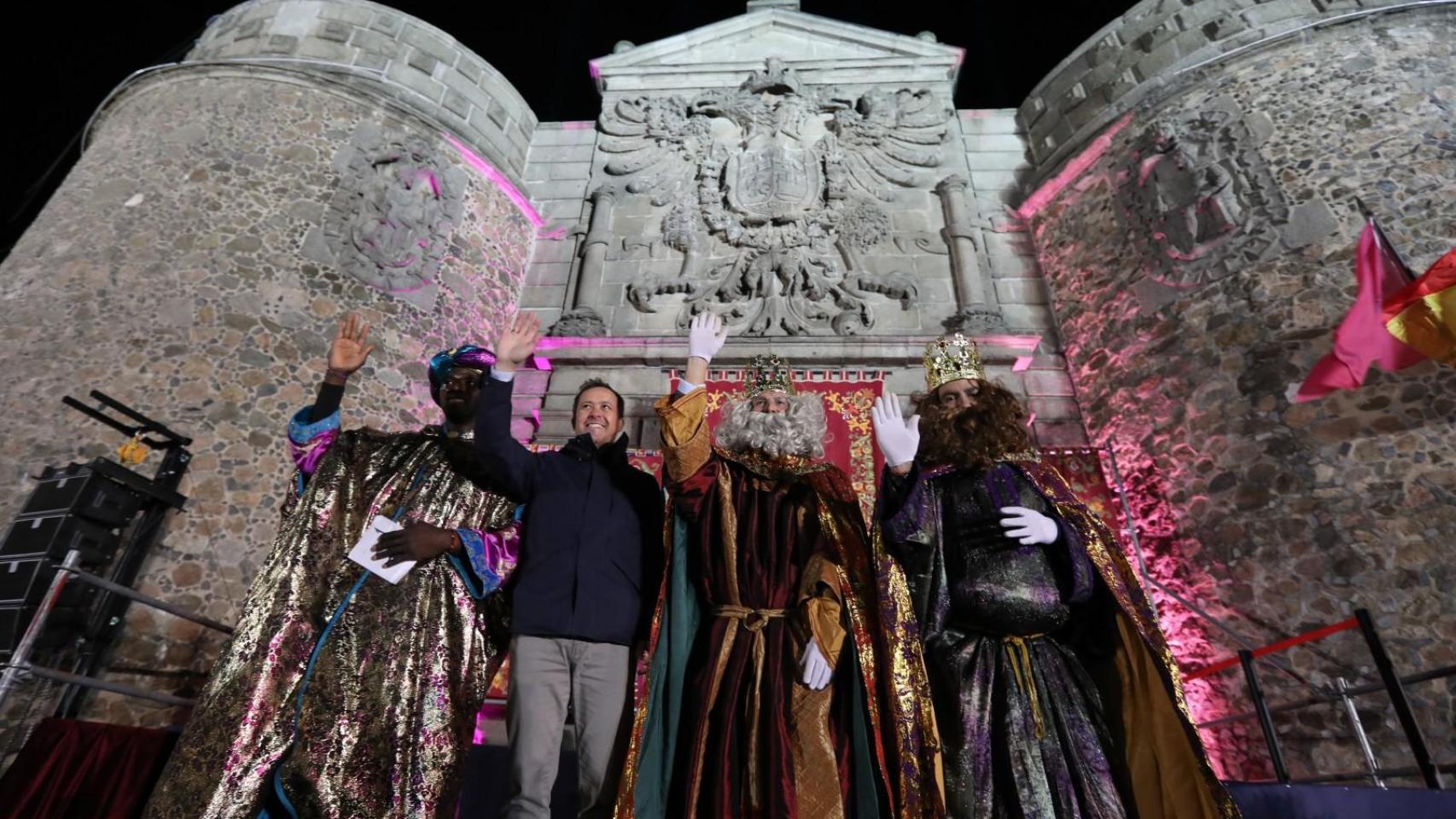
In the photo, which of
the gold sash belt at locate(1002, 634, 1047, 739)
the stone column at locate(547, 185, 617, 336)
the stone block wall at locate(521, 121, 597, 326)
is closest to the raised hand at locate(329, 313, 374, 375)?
the gold sash belt at locate(1002, 634, 1047, 739)

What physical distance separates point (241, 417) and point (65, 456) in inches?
37.9

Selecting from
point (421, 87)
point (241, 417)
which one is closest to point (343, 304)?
point (241, 417)

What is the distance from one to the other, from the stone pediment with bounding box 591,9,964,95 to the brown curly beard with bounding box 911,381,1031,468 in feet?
22.6

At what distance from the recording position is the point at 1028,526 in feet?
Answer: 8.21

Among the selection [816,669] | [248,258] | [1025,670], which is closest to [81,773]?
[816,669]

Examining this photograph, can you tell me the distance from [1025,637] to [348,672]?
235 centimetres

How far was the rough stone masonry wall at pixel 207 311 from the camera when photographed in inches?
181

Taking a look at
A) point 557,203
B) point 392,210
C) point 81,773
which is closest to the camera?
point 81,773

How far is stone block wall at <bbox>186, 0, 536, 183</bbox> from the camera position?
7199 mm

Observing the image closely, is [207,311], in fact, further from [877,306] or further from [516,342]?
[877,306]

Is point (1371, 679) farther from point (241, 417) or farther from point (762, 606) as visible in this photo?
point (241, 417)

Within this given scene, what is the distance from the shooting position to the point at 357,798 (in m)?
2.35

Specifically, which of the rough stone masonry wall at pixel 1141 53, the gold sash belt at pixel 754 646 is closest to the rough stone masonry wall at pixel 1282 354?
the rough stone masonry wall at pixel 1141 53

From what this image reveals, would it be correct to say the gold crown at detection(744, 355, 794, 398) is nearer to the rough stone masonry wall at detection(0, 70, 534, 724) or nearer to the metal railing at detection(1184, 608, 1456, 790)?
the metal railing at detection(1184, 608, 1456, 790)
